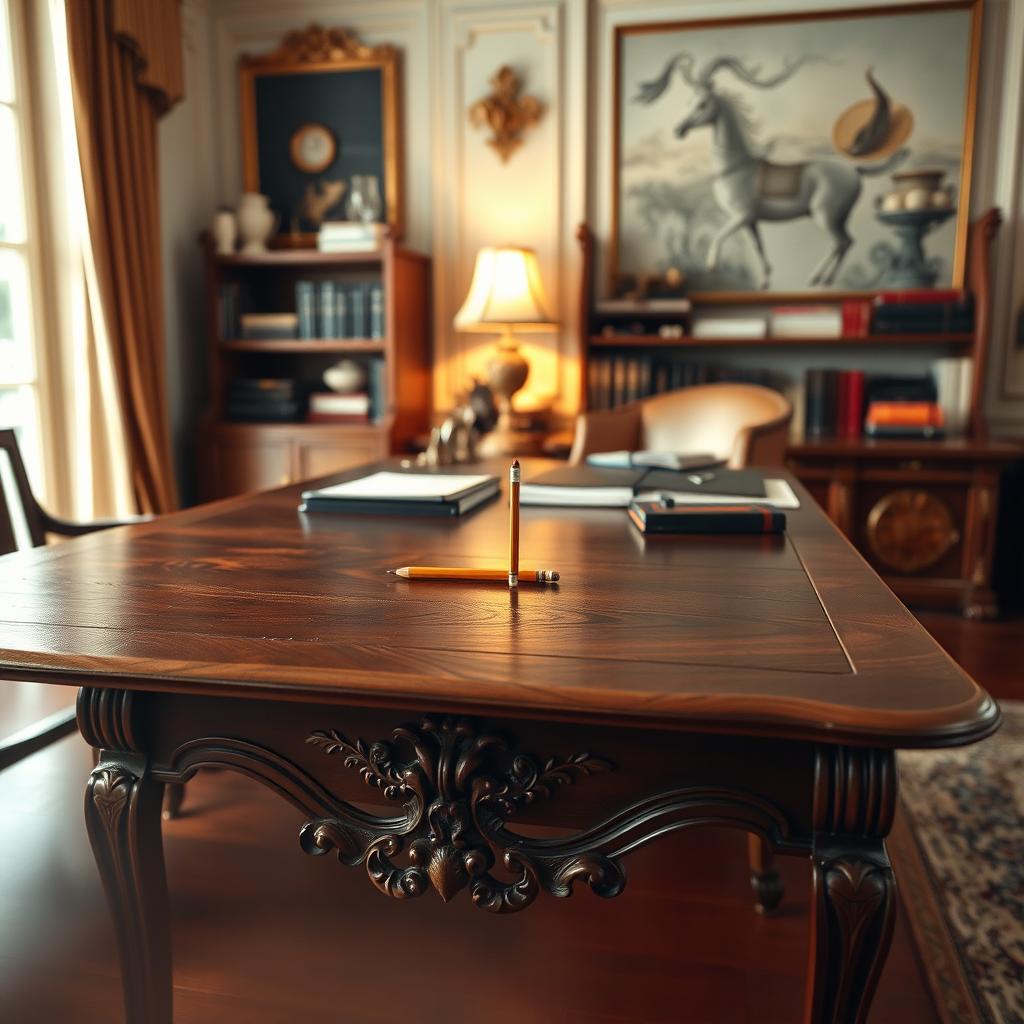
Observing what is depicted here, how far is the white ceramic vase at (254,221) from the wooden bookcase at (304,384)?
3.5 inches

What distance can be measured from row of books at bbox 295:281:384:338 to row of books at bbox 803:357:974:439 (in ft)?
5.72

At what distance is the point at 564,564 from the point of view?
3.59ft

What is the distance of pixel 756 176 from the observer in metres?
3.57

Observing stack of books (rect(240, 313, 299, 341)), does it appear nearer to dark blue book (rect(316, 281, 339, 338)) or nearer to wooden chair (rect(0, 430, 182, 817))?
dark blue book (rect(316, 281, 339, 338))

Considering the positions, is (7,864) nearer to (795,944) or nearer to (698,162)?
(795,944)

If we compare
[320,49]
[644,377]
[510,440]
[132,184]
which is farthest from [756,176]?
[132,184]

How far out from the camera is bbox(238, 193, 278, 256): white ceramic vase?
146 inches

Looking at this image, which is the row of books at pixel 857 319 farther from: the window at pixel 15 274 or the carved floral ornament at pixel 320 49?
the window at pixel 15 274

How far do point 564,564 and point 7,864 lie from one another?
4.02ft

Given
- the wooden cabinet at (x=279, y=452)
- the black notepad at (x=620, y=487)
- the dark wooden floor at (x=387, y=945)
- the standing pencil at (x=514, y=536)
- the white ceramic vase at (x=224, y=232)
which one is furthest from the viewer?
the white ceramic vase at (x=224, y=232)

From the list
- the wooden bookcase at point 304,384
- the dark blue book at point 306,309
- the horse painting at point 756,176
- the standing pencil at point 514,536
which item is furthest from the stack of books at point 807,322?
the standing pencil at point 514,536

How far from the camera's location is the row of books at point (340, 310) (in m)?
3.62

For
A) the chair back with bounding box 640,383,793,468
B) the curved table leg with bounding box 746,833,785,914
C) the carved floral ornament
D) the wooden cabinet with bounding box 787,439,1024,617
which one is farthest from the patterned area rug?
the carved floral ornament

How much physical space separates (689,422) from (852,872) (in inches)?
89.7
